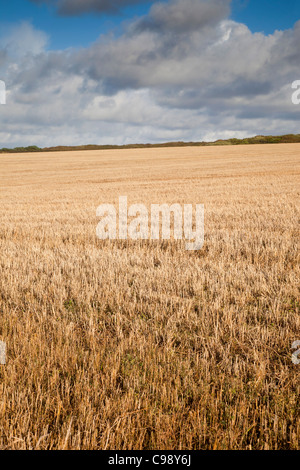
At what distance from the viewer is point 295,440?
209 cm

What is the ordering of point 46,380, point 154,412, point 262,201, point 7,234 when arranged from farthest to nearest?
point 262,201
point 7,234
point 46,380
point 154,412

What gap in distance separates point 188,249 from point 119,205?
805 cm

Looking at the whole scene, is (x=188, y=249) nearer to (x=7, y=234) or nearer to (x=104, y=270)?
(x=104, y=270)

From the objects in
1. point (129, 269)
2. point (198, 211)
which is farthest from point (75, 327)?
point (198, 211)

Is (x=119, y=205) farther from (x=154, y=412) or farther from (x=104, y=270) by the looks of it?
(x=154, y=412)

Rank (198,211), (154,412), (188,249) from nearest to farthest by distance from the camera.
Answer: (154,412)
(188,249)
(198,211)

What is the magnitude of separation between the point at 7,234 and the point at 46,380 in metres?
7.80

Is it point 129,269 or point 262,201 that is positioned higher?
point 262,201

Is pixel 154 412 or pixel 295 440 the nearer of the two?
pixel 295 440

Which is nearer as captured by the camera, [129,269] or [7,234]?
[129,269]

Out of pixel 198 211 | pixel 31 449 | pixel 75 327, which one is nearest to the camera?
pixel 31 449

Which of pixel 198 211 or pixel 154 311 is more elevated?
pixel 198 211

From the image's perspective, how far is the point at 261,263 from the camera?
6285 millimetres

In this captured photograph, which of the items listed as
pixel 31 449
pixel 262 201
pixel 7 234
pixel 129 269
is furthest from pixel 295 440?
pixel 262 201
